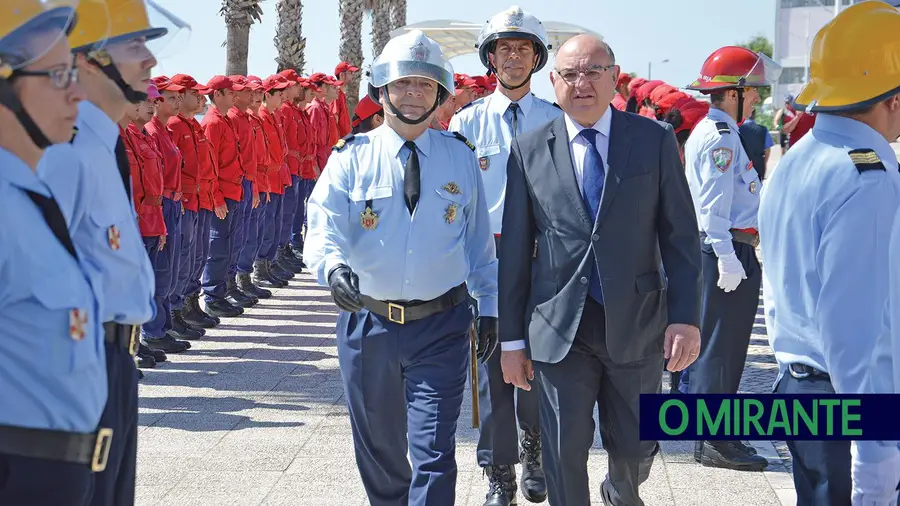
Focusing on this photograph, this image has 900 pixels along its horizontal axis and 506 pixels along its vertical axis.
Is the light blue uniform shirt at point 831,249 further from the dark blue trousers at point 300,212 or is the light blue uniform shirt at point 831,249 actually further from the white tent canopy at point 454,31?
the white tent canopy at point 454,31

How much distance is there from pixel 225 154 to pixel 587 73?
27.7ft

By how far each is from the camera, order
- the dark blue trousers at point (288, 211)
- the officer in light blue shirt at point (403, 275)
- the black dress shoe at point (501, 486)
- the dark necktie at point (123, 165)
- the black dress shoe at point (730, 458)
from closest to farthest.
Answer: the dark necktie at point (123, 165) < the officer in light blue shirt at point (403, 275) < the black dress shoe at point (501, 486) < the black dress shoe at point (730, 458) < the dark blue trousers at point (288, 211)

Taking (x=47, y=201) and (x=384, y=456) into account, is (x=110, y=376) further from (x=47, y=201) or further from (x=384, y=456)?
(x=384, y=456)

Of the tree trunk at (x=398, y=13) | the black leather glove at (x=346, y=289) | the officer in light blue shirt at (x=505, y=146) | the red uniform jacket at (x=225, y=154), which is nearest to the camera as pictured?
the black leather glove at (x=346, y=289)

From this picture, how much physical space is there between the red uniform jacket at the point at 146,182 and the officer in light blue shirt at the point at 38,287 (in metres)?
6.68

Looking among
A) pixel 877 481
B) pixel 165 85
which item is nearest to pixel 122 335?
pixel 877 481

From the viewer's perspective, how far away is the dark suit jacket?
15.2 feet

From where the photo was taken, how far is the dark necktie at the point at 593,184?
185 inches

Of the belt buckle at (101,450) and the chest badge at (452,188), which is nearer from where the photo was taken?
the belt buckle at (101,450)

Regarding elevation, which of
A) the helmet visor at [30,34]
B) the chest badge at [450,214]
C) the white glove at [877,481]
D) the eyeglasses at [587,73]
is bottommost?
the white glove at [877,481]

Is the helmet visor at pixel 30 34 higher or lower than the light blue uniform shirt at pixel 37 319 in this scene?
higher

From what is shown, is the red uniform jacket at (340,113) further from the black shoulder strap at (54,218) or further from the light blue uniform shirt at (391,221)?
the black shoulder strap at (54,218)

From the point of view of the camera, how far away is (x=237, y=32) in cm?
1859

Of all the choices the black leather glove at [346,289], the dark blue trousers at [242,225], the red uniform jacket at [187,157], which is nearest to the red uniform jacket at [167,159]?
the red uniform jacket at [187,157]
